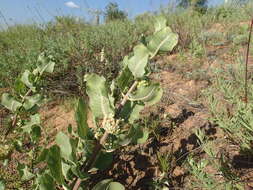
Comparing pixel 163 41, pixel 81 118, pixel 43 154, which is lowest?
pixel 43 154

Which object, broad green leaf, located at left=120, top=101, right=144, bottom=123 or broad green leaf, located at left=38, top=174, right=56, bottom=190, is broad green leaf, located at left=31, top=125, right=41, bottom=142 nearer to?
broad green leaf, located at left=38, top=174, right=56, bottom=190

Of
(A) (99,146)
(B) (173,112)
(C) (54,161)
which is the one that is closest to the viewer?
(C) (54,161)

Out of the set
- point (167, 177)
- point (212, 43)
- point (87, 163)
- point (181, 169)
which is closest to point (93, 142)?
point (87, 163)

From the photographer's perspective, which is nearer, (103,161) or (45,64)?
(103,161)

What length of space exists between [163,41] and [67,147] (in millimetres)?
514

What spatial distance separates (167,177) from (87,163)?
67 centimetres

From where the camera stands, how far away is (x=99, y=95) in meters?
0.85

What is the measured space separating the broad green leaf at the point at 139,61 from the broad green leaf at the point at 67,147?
34 centimetres

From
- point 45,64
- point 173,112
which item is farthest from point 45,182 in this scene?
point 173,112

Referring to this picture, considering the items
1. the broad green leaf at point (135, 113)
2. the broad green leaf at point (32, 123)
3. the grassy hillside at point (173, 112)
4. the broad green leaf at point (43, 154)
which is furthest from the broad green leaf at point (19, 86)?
the broad green leaf at point (135, 113)

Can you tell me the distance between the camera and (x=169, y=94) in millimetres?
2285

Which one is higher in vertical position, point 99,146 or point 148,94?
point 148,94

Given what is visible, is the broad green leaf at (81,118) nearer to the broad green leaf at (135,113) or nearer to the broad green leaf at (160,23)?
the broad green leaf at (135,113)

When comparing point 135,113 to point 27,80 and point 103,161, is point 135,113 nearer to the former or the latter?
point 103,161
